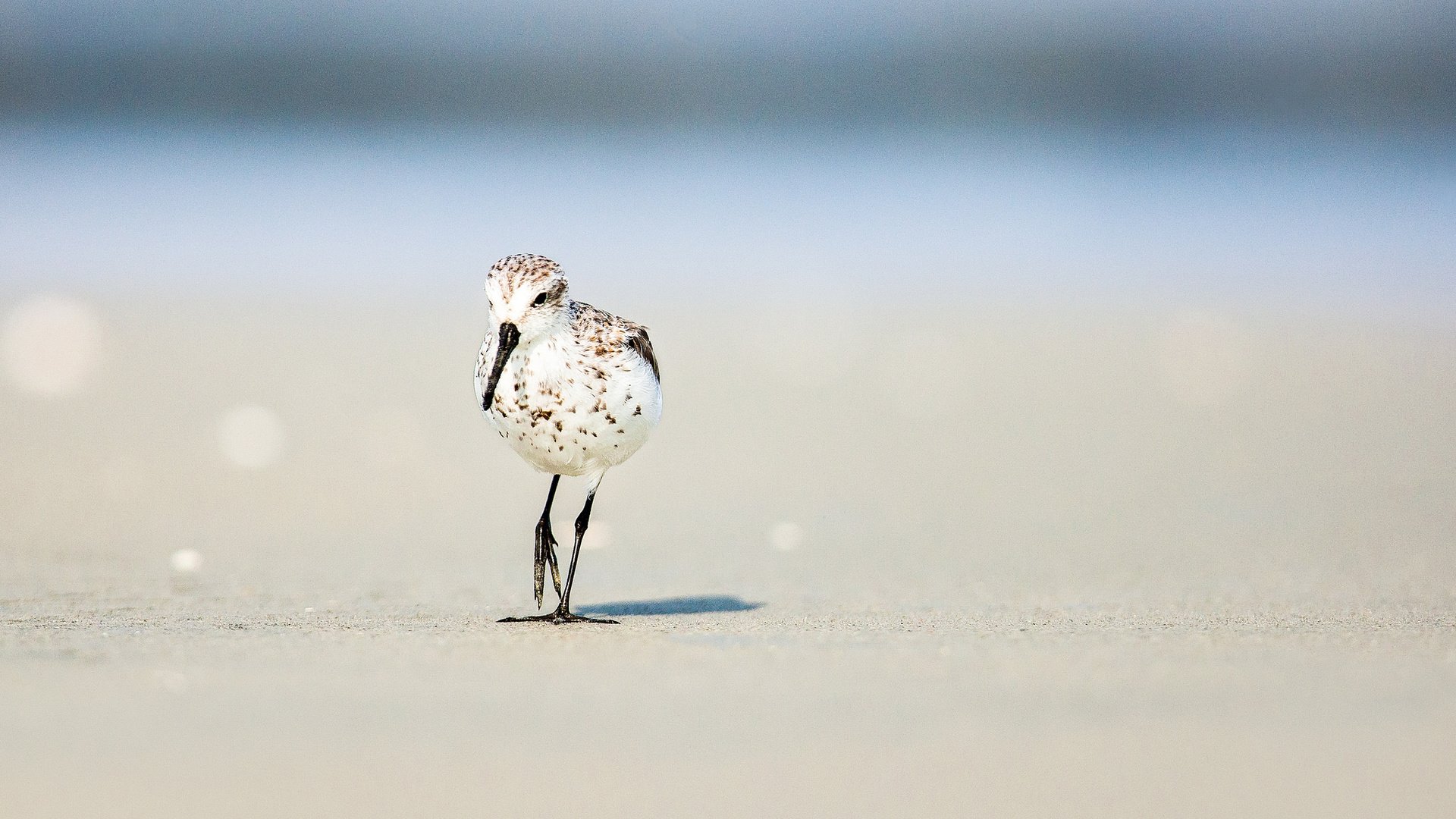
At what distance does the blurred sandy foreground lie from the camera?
10.9 feet

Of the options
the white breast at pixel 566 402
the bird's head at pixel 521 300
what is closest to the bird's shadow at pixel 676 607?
the white breast at pixel 566 402

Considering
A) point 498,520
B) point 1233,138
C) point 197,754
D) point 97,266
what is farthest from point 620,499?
point 1233,138

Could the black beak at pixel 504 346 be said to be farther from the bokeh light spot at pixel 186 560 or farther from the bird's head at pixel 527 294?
the bokeh light spot at pixel 186 560

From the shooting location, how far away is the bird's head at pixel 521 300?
4.54 meters

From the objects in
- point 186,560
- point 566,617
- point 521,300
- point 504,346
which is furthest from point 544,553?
point 186,560

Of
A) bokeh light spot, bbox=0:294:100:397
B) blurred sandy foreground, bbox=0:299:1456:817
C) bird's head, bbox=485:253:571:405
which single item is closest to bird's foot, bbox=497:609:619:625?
blurred sandy foreground, bbox=0:299:1456:817

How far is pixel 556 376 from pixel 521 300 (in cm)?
28

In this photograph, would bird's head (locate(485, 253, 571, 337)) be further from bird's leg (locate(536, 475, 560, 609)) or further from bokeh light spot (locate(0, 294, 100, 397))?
bokeh light spot (locate(0, 294, 100, 397))

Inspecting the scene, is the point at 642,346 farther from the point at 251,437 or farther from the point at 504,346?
the point at 251,437

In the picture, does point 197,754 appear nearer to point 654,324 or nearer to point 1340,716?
point 1340,716

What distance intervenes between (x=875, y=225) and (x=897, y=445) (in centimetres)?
776

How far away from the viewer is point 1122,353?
10328mm

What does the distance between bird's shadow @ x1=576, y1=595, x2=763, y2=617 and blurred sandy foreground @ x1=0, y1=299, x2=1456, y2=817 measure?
3 centimetres

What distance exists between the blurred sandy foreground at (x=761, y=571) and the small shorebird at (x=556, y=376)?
592 millimetres
